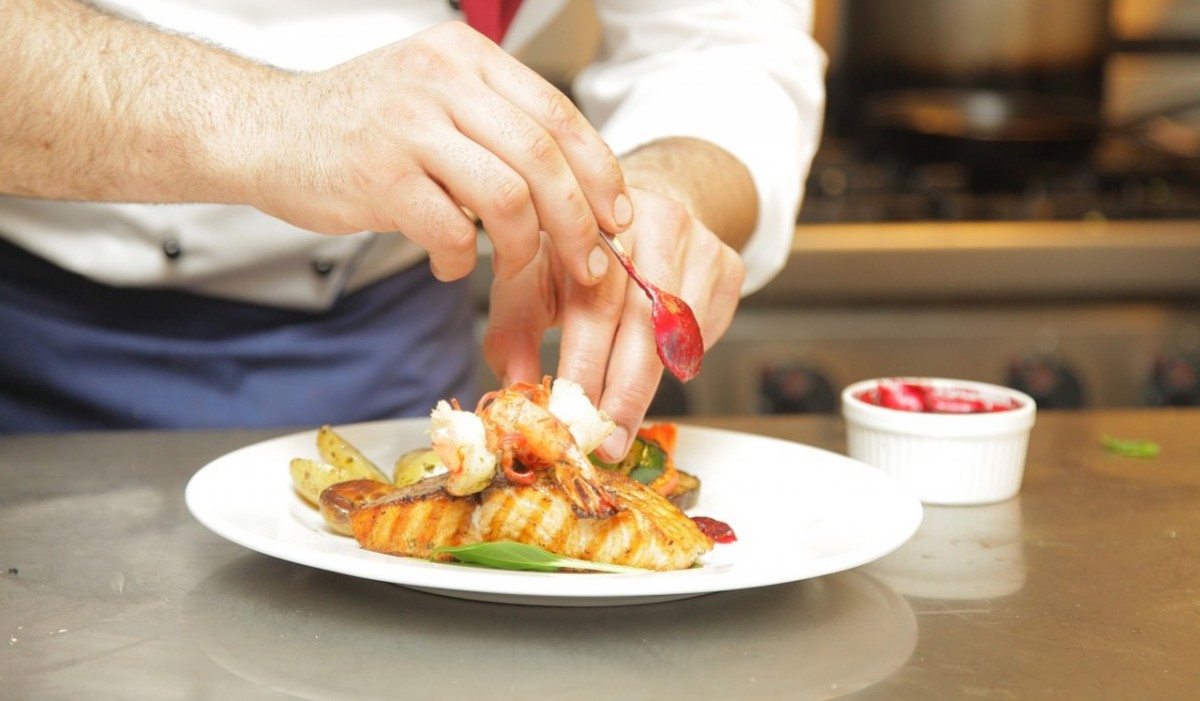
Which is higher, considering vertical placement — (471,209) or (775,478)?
(471,209)

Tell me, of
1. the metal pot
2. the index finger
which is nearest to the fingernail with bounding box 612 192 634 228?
the index finger

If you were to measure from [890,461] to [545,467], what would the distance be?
42 cm

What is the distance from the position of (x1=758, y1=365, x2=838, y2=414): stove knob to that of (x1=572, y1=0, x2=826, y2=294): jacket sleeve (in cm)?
76

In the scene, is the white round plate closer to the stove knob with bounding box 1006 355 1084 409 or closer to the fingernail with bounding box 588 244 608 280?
the fingernail with bounding box 588 244 608 280

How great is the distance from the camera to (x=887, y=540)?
2.92 feet

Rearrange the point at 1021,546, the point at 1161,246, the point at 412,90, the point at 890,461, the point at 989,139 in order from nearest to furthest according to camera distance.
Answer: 1. the point at 412,90
2. the point at 1021,546
3. the point at 890,461
4. the point at 1161,246
5. the point at 989,139

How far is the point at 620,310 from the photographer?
1100mm

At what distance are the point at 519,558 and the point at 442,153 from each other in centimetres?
27

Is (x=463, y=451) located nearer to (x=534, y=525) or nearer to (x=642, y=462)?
(x=534, y=525)

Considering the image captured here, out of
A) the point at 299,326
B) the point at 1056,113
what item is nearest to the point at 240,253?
the point at 299,326

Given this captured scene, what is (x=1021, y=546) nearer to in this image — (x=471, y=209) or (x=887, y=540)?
(x=887, y=540)

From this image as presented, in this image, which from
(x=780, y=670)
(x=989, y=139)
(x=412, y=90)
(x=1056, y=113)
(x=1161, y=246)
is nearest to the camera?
(x=780, y=670)

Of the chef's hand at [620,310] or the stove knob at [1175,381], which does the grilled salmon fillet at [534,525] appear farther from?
the stove knob at [1175,381]

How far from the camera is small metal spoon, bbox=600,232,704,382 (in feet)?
3.43
